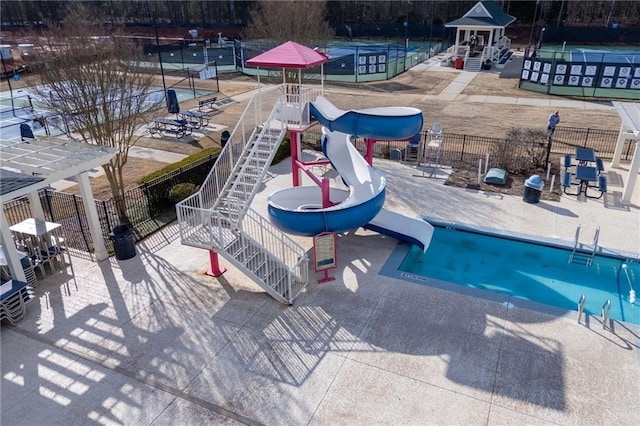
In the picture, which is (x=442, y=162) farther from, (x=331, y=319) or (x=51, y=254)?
(x=51, y=254)

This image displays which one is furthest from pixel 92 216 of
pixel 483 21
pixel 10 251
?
pixel 483 21

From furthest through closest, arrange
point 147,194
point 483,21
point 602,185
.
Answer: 1. point 483,21
2. point 602,185
3. point 147,194

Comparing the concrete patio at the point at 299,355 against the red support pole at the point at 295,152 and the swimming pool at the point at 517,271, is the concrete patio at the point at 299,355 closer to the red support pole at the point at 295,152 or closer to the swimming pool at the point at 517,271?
the swimming pool at the point at 517,271

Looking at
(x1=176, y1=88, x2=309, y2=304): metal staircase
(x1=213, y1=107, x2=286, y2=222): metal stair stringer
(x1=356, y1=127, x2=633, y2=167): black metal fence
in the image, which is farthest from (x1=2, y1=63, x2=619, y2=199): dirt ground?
(x1=213, y1=107, x2=286, y2=222): metal stair stringer

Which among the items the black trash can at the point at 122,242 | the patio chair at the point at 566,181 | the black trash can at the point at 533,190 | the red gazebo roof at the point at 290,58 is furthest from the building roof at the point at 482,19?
the black trash can at the point at 122,242

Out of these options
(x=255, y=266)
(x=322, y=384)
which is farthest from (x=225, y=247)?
(x=322, y=384)

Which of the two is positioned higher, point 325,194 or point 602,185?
point 325,194

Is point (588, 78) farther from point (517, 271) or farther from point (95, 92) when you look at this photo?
point (95, 92)
